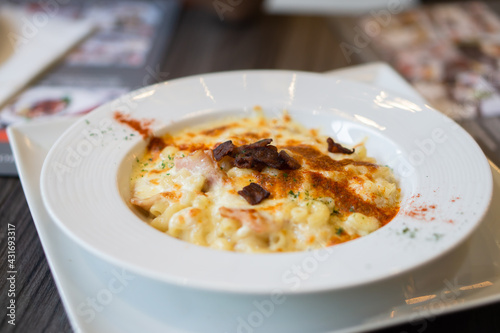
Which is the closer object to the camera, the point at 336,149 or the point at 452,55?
the point at 336,149

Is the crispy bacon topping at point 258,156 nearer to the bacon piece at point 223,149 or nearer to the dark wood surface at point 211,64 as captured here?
the bacon piece at point 223,149

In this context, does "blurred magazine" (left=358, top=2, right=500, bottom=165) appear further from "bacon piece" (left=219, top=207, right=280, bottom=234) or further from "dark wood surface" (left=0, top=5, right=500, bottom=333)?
"bacon piece" (left=219, top=207, right=280, bottom=234)

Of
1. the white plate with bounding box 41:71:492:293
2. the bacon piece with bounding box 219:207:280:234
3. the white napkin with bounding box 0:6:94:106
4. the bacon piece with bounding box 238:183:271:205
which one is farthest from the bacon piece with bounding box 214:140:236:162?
the white napkin with bounding box 0:6:94:106

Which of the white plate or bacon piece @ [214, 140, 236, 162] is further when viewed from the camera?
bacon piece @ [214, 140, 236, 162]

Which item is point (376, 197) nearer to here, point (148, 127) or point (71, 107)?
point (148, 127)

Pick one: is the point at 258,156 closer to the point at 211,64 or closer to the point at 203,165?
the point at 203,165

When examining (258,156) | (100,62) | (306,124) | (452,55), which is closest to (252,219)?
(258,156)
